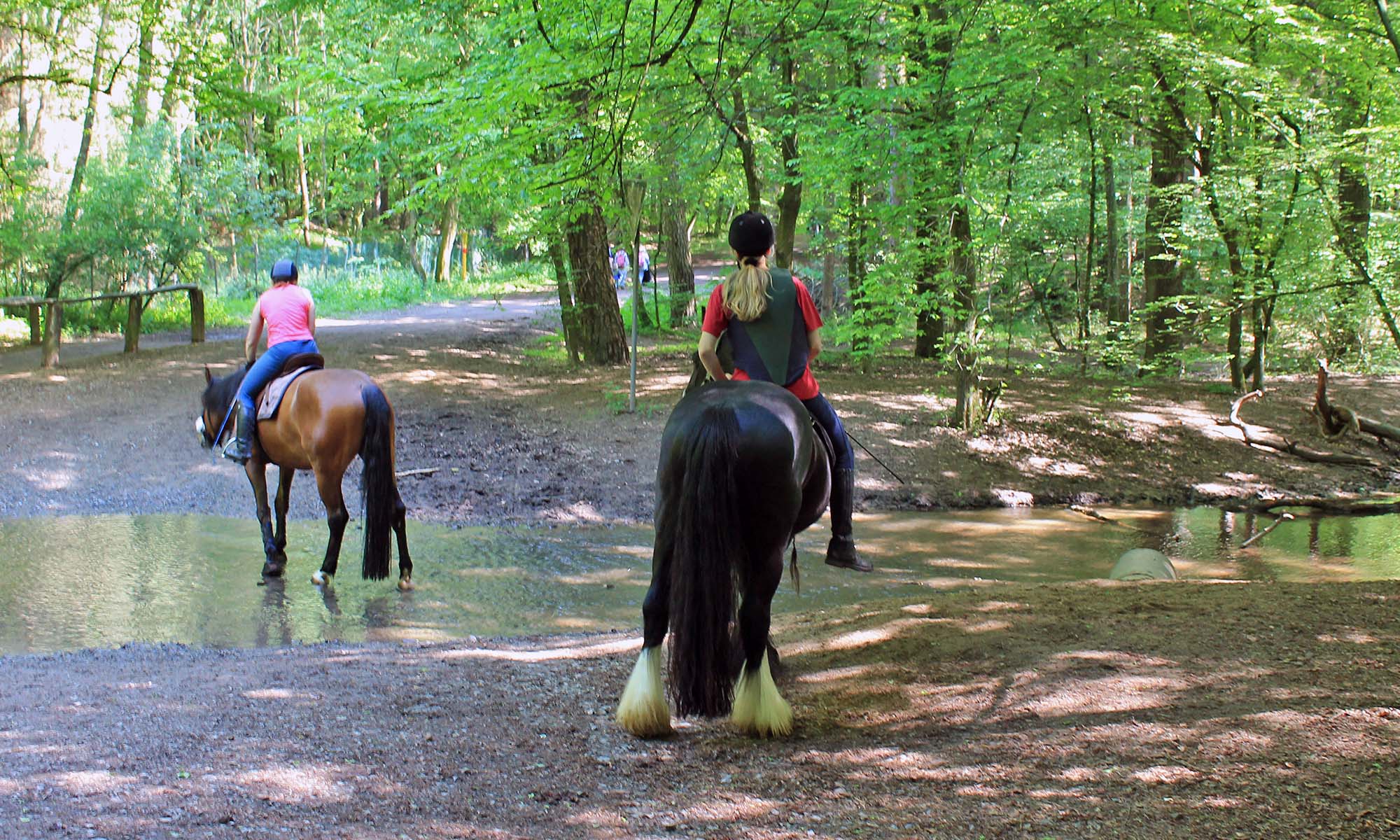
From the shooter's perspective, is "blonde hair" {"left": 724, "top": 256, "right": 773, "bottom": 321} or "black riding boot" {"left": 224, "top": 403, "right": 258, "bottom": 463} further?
"black riding boot" {"left": 224, "top": 403, "right": 258, "bottom": 463}

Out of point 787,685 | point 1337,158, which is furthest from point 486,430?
point 1337,158

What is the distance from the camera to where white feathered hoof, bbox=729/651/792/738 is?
4543 millimetres

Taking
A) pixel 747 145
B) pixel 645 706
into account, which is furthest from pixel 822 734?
pixel 747 145

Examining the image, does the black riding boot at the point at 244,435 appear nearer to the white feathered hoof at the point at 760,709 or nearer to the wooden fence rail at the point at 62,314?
the white feathered hoof at the point at 760,709

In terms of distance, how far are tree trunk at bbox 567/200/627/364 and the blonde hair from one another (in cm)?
1137

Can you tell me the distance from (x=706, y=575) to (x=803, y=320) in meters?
1.64

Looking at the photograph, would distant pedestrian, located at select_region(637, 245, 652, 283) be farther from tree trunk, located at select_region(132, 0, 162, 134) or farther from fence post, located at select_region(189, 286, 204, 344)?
tree trunk, located at select_region(132, 0, 162, 134)

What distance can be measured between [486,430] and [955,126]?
22.3ft

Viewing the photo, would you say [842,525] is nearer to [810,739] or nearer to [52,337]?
[810,739]

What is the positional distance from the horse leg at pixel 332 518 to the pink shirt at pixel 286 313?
122 cm

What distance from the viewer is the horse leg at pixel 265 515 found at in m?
8.31

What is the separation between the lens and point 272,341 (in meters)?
8.70

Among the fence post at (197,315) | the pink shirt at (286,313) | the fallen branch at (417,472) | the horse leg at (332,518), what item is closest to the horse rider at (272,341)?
the pink shirt at (286,313)

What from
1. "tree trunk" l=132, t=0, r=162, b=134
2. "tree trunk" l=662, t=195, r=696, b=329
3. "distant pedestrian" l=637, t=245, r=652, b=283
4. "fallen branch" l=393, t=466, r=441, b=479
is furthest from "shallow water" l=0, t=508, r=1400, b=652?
"distant pedestrian" l=637, t=245, r=652, b=283
